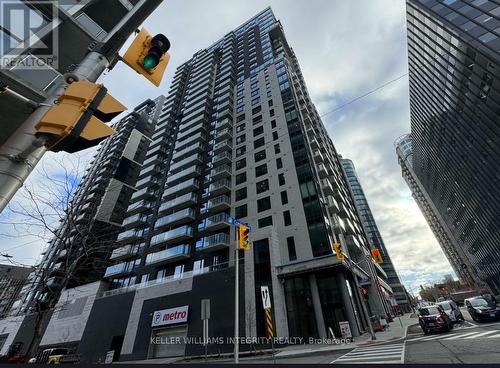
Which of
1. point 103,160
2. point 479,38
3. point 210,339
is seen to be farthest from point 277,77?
point 103,160

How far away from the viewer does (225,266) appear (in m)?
29.9

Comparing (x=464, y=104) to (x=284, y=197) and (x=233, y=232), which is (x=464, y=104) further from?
(x=233, y=232)

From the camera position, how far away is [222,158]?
139 feet

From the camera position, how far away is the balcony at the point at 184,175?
44.6 meters

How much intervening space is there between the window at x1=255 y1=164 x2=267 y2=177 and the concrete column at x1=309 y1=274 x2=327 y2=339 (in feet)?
56.2

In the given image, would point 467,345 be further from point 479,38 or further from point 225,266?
point 479,38

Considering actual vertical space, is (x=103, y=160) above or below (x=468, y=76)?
above

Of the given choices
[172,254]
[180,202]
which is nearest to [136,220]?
[180,202]

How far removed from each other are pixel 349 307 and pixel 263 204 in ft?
53.4

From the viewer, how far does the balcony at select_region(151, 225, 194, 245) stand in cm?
3744

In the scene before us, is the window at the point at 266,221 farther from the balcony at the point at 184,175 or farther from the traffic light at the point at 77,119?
the traffic light at the point at 77,119

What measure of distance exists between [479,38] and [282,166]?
35.3m

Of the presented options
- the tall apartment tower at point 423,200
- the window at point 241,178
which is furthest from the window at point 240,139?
the tall apartment tower at point 423,200

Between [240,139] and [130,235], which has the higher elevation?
[240,139]
